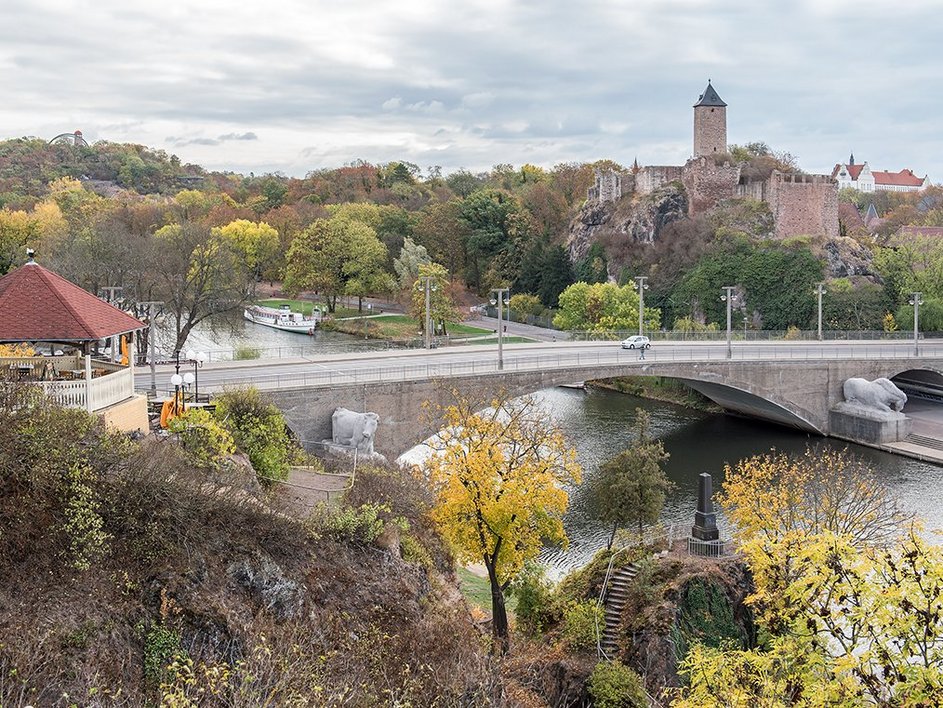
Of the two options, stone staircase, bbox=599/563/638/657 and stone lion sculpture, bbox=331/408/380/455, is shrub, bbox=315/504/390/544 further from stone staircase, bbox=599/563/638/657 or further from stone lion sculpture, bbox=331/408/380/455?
stone lion sculpture, bbox=331/408/380/455

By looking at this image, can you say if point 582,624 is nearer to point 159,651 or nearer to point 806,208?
point 159,651

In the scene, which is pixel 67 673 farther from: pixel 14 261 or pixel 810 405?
pixel 14 261

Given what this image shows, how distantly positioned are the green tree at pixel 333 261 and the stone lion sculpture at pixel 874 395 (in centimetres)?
4224

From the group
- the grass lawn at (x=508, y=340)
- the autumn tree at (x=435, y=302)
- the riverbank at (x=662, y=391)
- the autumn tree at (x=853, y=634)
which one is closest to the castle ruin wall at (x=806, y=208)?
the riverbank at (x=662, y=391)

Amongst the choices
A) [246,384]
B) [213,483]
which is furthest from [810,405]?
Answer: [213,483]

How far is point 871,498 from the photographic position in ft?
88.2

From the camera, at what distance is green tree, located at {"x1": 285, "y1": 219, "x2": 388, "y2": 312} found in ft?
262

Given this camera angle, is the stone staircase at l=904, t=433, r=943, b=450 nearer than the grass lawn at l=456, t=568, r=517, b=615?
No

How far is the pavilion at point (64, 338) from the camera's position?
1991 centimetres

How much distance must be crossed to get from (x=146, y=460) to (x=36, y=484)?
2.01 m

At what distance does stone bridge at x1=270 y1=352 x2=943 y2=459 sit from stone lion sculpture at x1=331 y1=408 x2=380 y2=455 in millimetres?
935

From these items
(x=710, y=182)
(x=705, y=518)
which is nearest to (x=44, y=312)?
(x=705, y=518)

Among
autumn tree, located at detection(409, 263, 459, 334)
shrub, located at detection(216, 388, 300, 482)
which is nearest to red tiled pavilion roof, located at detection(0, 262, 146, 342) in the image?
shrub, located at detection(216, 388, 300, 482)

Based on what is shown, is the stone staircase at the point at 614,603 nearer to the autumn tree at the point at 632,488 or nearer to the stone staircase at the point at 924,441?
the autumn tree at the point at 632,488
